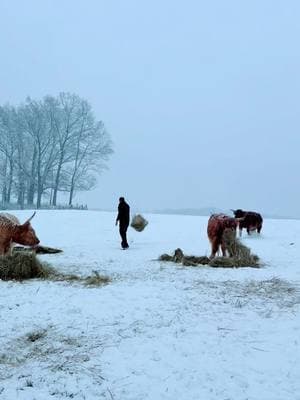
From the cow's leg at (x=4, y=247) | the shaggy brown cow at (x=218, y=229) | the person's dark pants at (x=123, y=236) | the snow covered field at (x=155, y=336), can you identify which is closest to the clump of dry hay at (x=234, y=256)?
the shaggy brown cow at (x=218, y=229)

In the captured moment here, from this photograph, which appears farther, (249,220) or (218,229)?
(249,220)

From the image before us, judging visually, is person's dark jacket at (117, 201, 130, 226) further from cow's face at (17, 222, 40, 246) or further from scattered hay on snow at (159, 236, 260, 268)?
cow's face at (17, 222, 40, 246)

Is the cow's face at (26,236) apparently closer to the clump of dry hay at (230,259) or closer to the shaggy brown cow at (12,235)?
the shaggy brown cow at (12,235)

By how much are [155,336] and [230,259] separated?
723cm

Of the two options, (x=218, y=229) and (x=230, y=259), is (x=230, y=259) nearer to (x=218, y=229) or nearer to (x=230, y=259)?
(x=230, y=259)

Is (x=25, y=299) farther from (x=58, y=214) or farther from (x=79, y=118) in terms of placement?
(x=79, y=118)

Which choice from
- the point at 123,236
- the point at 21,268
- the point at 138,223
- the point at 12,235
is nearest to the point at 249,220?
the point at 138,223

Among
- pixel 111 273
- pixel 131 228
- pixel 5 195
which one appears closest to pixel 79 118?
pixel 5 195

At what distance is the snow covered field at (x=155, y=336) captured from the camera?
16.8ft

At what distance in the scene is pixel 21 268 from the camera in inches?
415

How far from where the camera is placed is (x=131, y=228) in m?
25.8

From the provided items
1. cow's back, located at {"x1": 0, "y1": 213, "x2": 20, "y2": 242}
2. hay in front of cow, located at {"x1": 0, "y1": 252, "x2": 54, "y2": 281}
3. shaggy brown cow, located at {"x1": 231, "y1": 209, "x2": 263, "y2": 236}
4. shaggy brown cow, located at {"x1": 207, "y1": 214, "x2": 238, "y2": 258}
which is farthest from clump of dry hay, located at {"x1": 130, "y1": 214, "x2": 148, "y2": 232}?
hay in front of cow, located at {"x1": 0, "y1": 252, "x2": 54, "y2": 281}

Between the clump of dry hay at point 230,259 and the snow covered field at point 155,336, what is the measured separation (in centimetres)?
89

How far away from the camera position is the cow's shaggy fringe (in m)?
10.4
